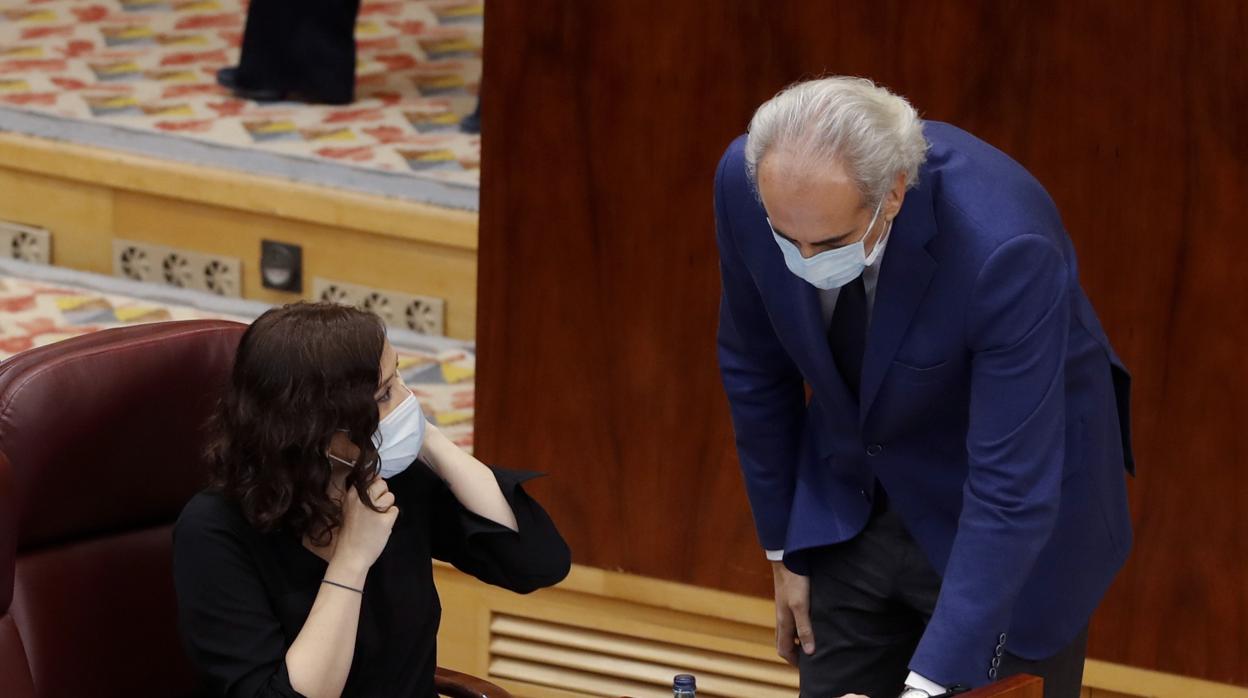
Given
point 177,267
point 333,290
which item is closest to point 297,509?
point 333,290

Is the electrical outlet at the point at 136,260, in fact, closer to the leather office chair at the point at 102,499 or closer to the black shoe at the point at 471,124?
the black shoe at the point at 471,124

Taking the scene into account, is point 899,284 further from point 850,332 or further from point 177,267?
point 177,267

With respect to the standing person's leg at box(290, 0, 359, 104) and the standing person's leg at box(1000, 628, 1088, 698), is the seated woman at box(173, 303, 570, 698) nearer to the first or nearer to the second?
the standing person's leg at box(1000, 628, 1088, 698)

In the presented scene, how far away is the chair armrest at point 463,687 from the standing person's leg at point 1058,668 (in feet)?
1.84

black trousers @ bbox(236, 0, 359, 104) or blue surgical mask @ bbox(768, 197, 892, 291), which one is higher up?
blue surgical mask @ bbox(768, 197, 892, 291)

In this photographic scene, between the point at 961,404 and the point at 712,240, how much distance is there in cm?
85

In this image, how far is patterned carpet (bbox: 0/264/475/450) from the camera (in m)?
3.77

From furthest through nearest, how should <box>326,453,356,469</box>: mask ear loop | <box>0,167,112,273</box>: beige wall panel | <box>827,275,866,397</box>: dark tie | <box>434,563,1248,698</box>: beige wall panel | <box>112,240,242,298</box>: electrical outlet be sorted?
<box>0,167,112,273</box>: beige wall panel < <box>112,240,242,298</box>: electrical outlet < <box>434,563,1248,698</box>: beige wall panel < <box>326,453,356,469</box>: mask ear loop < <box>827,275,866,397</box>: dark tie

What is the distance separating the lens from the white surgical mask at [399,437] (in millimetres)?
1921

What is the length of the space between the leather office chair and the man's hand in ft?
1.08

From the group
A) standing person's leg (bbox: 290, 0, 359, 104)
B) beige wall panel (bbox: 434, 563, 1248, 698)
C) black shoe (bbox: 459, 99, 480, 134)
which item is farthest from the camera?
standing person's leg (bbox: 290, 0, 359, 104)

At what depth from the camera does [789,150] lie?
1590 mm

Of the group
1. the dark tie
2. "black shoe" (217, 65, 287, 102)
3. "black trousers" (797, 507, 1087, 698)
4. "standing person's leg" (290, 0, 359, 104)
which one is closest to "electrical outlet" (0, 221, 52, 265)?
"black shoe" (217, 65, 287, 102)

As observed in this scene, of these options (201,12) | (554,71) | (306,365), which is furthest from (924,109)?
(201,12)
